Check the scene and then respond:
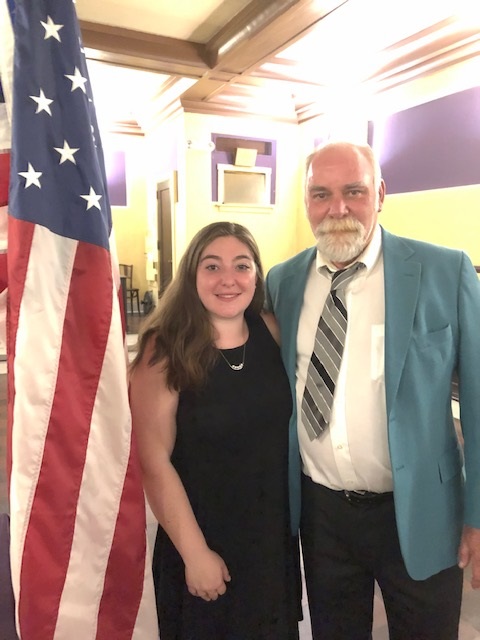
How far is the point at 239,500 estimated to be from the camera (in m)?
1.50

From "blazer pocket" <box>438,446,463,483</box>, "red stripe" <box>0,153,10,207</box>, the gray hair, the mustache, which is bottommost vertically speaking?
"blazer pocket" <box>438,446,463,483</box>

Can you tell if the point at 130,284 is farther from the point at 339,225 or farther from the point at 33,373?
the point at 33,373

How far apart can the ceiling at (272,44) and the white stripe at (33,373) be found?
342 cm

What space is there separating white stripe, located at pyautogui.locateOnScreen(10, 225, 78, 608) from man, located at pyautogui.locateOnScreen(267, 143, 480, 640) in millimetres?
709

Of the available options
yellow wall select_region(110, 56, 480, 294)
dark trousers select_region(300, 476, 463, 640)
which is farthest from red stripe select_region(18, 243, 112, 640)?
yellow wall select_region(110, 56, 480, 294)

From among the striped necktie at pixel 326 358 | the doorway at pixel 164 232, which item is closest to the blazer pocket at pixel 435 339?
the striped necktie at pixel 326 358

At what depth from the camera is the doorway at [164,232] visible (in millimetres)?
7664

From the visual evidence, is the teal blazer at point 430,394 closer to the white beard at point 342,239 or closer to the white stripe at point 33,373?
the white beard at point 342,239

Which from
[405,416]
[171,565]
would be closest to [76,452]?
[171,565]

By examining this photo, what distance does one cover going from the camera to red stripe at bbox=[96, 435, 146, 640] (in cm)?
127

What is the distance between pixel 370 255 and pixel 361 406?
1.44 feet

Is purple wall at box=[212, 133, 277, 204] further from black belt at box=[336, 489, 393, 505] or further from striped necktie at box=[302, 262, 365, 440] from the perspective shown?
black belt at box=[336, 489, 393, 505]

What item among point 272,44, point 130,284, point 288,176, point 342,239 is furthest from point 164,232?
point 342,239

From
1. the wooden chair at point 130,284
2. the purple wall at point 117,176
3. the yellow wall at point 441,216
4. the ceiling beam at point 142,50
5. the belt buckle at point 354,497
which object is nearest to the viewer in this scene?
the belt buckle at point 354,497
